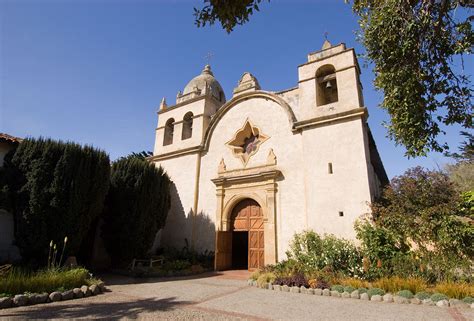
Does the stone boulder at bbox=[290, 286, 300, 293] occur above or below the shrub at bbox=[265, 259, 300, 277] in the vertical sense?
below

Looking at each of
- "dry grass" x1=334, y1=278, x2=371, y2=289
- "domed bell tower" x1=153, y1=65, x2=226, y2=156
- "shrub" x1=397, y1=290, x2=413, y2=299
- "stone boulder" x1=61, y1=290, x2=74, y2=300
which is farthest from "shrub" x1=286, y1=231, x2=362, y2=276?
"domed bell tower" x1=153, y1=65, x2=226, y2=156

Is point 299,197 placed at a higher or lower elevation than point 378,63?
lower

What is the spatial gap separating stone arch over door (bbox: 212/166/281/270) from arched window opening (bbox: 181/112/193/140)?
431 centimetres

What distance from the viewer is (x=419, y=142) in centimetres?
580

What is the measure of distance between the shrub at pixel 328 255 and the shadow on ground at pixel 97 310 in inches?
189

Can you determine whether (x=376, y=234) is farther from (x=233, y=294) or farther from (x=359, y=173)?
(x=233, y=294)

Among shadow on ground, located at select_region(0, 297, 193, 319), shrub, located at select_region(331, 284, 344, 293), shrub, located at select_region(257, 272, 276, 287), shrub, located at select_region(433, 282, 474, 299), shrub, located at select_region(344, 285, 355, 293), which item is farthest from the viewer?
shrub, located at select_region(257, 272, 276, 287)

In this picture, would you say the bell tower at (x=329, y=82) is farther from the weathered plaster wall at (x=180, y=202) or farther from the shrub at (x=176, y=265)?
the shrub at (x=176, y=265)

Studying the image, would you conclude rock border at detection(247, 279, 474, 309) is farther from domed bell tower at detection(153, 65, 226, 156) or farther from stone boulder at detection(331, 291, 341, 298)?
domed bell tower at detection(153, 65, 226, 156)

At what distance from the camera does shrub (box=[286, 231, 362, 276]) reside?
888 centimetres

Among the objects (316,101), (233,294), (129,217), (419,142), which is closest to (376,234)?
(419,142)

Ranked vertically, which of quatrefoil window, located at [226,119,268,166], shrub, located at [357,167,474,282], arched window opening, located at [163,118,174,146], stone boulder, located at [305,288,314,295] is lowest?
stone boulder, located at [305,288,314,295]

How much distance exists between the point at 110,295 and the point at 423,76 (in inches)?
364

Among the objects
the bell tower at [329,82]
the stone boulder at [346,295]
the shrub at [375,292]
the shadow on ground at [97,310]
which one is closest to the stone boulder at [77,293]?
the shadow on ground at [97,310]
